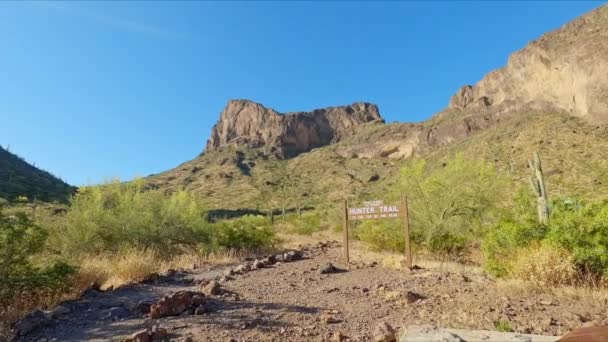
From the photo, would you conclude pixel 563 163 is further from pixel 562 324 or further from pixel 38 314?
pixel 38 314

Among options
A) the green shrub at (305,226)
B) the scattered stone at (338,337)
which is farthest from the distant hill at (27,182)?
the scattered stone at (338,337)

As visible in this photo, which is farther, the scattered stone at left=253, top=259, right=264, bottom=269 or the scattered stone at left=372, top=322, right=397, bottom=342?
the scattered stone at left=253, top=259, right=264, bottom=269

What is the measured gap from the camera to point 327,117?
11969 centimetres

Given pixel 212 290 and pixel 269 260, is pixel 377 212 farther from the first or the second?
pixel 212 290

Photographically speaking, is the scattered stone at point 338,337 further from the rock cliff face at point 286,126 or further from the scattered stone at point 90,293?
the rock cliff face at point 286,126

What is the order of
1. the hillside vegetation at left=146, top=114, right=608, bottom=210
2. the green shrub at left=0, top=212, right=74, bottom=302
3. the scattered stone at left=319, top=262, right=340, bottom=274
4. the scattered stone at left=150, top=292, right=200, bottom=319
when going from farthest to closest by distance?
the hillside vegetation at left=146, top=114, right=608, bottom=210 < the scattered stone at left=319, top=262, right=340, bottom=274 < the green shrub at left=0, top=212, right=74, bottom=302 < the scattered stone at left=150, top=292, right=200, bottom=319

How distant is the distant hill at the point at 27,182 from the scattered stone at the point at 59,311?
22.4 metres

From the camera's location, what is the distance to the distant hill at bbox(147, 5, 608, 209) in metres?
41.5

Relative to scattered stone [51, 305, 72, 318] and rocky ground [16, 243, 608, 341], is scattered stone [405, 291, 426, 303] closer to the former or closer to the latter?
rocky ground [16, 243, 608, 341]

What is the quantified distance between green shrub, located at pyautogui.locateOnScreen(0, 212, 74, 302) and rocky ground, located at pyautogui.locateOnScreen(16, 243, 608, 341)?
0.57m

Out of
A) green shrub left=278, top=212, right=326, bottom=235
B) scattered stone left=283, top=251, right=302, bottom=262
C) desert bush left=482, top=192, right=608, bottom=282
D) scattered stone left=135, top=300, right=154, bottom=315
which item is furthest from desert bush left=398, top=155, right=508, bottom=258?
green shrub left=278, top=212, right=326, bottom=235

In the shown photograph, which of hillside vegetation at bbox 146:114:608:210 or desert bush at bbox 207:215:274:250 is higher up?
hillside vegetation at bbox 146:114:608:210

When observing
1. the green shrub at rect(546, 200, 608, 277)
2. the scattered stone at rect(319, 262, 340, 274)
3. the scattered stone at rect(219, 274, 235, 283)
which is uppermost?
the green shrub at rect(546, 200, 608, 277)

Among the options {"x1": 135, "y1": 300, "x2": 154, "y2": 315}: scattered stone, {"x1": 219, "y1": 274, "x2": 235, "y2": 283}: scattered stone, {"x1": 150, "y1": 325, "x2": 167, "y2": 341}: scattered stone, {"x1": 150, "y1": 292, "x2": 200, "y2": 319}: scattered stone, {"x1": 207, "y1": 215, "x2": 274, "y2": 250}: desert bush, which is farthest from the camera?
{"x1": 207, "y1": 215, "x2": 274, "y2": 250}: desert bush
